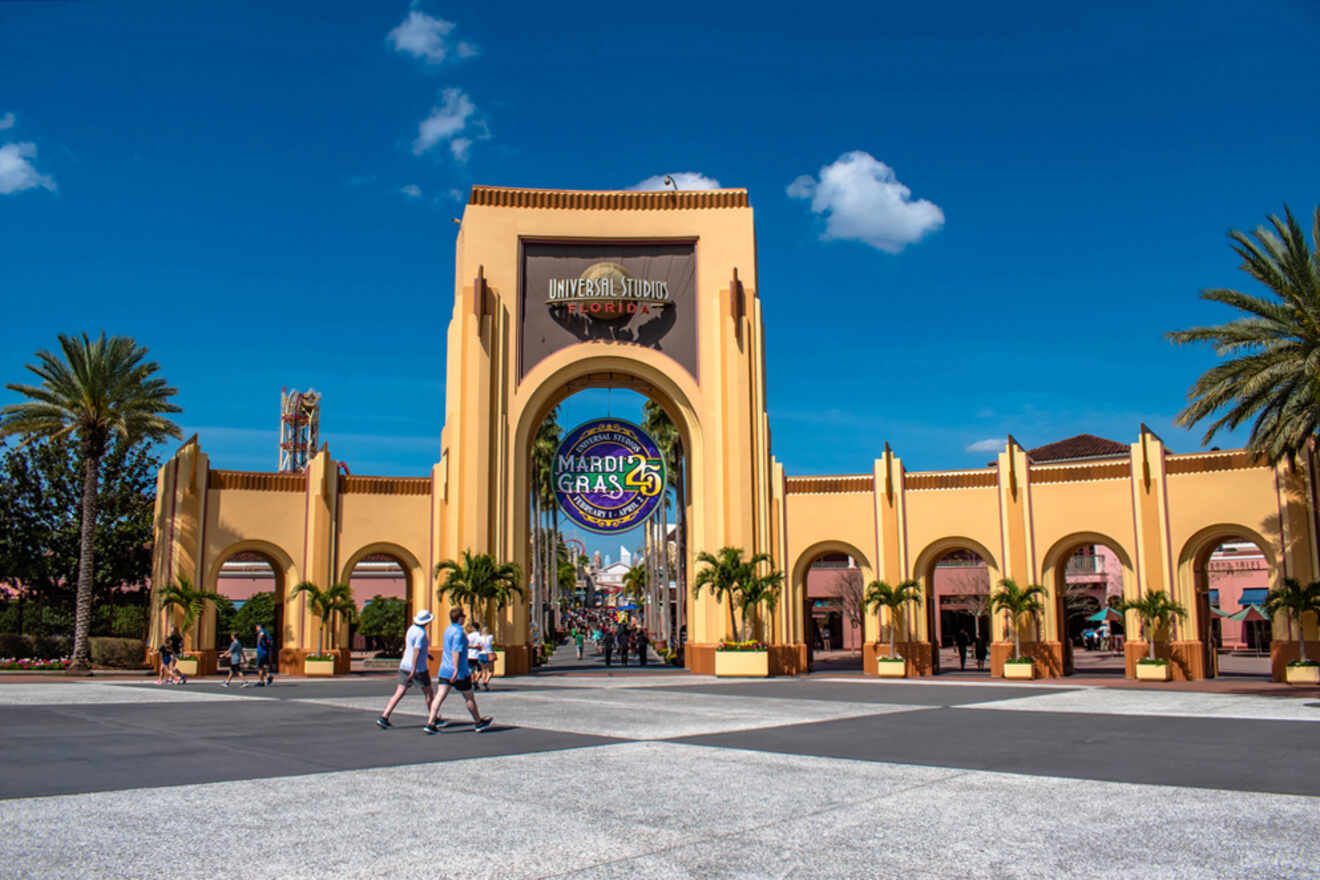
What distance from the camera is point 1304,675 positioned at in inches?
1046

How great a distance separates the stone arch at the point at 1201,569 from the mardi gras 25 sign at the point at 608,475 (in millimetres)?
16301

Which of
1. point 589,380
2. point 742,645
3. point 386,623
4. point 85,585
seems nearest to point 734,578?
point 742,645

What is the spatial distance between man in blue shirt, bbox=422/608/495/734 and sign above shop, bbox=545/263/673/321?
69.2ft

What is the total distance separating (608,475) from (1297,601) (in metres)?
20.4

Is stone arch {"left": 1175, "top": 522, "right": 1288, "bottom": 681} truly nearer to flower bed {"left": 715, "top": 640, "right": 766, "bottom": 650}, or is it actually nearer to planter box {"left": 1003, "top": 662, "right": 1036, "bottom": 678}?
planter box {"left": 1003, "top": 662, "right": 1036, "bottom": 678}

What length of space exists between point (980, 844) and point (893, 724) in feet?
27.5

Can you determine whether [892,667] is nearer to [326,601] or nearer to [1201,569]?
[1201,569]

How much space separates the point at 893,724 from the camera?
15211mm

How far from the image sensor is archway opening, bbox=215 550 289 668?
5344 centimetres

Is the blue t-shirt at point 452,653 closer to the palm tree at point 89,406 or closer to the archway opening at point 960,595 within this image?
the palm tree at point 89,406

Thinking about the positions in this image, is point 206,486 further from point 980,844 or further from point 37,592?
point 980,844

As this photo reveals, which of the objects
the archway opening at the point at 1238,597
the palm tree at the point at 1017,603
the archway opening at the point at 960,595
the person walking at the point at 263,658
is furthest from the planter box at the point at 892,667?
the archway opening at the point at 960,595

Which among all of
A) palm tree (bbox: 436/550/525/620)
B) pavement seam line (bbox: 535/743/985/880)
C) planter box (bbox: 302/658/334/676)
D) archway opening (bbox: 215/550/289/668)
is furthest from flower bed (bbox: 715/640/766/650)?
pavement seam line (bbox: 535/743/985/880)

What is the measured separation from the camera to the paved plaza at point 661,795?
6.59 metres
